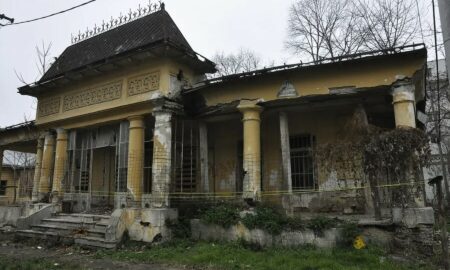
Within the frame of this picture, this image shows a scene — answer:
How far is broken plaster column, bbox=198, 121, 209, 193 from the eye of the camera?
41.2ft

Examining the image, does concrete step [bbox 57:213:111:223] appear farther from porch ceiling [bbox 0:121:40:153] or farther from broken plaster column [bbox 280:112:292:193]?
porch ceiling [bbox 0:121:40:153]

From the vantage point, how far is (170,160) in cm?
1162

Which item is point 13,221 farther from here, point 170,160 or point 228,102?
point 228,102

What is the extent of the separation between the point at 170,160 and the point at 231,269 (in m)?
4.91

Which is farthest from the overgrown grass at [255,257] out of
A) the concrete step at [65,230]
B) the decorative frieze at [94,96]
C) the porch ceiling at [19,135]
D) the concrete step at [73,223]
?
the porch ceiling at [19,135]

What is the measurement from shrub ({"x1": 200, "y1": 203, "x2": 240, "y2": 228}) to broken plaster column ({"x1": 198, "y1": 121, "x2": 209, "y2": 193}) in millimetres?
1927

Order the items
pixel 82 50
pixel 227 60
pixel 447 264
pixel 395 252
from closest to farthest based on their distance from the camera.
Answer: pixel 447 264, pixel 395 252, pixel 82 50, pixel 227 60

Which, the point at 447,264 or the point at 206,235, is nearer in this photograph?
the point at 447,264

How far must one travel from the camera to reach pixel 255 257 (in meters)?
8.12

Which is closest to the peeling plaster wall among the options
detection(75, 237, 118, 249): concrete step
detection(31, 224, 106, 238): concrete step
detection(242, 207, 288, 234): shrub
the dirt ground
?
detection(242, 207, 288, 234): shrub

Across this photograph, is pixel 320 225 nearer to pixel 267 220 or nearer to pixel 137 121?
pixel 267 220

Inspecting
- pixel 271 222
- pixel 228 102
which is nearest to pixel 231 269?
pixel 271 222

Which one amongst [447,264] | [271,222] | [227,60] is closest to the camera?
[447,264]

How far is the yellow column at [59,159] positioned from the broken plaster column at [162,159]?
5.39 m
